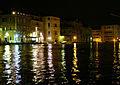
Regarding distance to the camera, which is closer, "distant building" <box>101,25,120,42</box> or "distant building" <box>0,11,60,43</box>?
"distant building" <box>0,11,60,43</box>

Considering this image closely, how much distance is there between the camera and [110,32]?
16925cm

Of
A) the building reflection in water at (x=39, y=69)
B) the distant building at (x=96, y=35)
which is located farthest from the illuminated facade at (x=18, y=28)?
the distant building at (x=96, y=35)

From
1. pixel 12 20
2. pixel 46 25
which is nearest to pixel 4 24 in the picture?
pixel 12 20

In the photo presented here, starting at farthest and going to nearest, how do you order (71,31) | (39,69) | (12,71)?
(71,31), (39,69), (12,71)

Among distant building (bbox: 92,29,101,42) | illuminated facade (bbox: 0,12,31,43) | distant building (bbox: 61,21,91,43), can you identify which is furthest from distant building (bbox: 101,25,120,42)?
illuminated facade (bbox: 0,12,31,43)

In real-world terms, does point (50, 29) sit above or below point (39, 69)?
above

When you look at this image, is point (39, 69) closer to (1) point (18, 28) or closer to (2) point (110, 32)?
(1) point (18, 28)

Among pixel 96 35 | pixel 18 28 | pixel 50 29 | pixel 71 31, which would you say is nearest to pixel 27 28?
pixel 18 28

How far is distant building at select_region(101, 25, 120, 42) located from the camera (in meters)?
167

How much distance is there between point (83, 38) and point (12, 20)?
61.4 m

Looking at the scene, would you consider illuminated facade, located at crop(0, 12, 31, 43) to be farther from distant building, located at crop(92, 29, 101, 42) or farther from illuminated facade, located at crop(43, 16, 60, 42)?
distant building, located at crop(92, 29, 101, 42)

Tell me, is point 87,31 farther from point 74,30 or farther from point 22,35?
point 22,35

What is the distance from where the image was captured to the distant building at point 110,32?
167 metres

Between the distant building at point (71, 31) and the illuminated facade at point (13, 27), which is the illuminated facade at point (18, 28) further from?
the distant building at point (71, 31)
